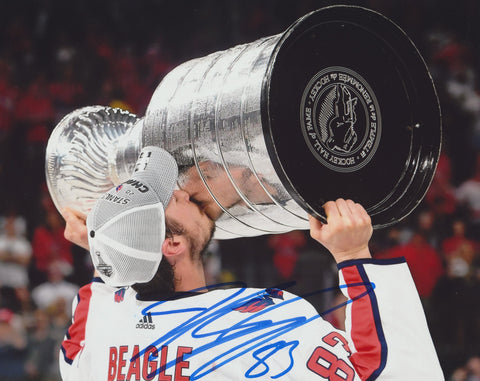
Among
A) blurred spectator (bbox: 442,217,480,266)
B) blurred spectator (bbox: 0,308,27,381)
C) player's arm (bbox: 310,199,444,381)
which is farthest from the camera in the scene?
blurred spectator (bbox: 442,217,480,266)

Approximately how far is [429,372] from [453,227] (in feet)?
12.3

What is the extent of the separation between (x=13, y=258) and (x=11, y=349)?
1094mm

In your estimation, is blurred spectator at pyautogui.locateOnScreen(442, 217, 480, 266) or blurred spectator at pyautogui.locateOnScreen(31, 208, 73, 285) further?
blurred spectator at pyautogui.locateOnScreen(31, 208, 73, 285)

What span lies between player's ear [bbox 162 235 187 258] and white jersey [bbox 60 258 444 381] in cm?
9

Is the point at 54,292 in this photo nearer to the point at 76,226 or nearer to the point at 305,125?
the point at 76,226

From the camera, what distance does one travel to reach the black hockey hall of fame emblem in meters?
1.16

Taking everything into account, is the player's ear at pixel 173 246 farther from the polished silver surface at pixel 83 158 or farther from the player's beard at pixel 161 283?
the polished silver surface at pixel 83 158

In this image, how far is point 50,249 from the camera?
5.19m

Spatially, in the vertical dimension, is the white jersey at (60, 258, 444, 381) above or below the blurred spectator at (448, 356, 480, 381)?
above

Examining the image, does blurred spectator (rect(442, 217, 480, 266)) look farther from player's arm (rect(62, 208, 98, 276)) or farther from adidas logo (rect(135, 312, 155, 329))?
adidas logo (rect(135, 312, 155, 329))

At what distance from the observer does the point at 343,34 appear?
4.01ft

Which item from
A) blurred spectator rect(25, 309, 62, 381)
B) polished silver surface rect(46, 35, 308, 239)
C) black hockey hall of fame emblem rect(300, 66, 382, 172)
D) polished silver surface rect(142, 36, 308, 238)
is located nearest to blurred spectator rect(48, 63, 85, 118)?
blurred spectator rect(25, 309, 62, 381)

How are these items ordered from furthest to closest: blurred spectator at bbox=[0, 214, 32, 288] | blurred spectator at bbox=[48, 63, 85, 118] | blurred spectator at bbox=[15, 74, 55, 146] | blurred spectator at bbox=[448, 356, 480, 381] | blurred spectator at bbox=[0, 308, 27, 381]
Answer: blurred spectator at bbox=[48, 63, 85, 118] < blurred spectator at bbox=[15, 74, 55, 146] < blurred spectator at bbox=[0, 214, 32, 288] < blurred spectator at bbox=[0, 308, 27, 381] < blurred spectator at bbox=[448, 356, 480, 381]

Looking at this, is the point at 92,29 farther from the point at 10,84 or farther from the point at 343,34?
the point at 343,34
